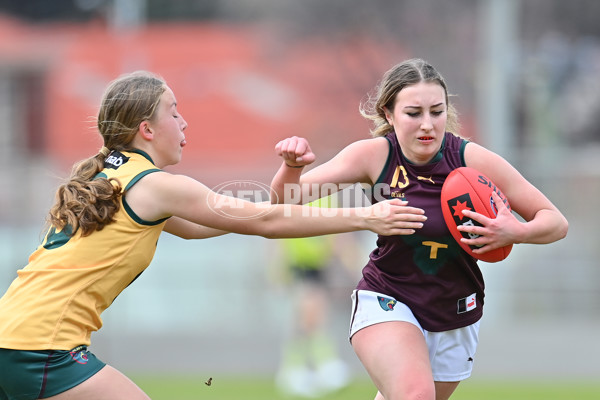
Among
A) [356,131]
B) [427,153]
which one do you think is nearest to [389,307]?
[427,153]

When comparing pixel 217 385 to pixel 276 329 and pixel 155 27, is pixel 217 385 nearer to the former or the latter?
pixel 276 329

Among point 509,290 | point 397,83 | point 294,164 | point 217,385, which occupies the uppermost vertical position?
point 397,83

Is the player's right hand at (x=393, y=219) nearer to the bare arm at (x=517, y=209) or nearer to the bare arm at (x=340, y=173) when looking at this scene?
the bare arm at (x=517, y=209)

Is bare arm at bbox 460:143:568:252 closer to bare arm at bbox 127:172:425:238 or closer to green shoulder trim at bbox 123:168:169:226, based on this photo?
bare arm at bbox 127:172:425:238

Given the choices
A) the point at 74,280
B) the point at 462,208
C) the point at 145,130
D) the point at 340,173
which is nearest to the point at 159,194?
the point at 145,130

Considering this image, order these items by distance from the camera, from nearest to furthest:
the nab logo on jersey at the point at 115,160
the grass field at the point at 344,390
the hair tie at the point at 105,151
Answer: the nab logo on jersey at the point at 115,160 → the hair tie at the point at 105,151 → the grass field at the point at 344,390

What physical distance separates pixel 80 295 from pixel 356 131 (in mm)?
16409

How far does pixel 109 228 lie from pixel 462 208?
1.54 metres

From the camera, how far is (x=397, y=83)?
436 centimetres

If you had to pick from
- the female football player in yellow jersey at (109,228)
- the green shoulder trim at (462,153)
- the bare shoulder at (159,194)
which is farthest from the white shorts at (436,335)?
the bare shoulder at (159,194)

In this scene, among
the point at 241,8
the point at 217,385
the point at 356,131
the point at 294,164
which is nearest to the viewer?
the point at 294,164

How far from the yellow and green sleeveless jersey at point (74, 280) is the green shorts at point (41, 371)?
0.03 m

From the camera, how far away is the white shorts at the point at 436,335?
170 inches

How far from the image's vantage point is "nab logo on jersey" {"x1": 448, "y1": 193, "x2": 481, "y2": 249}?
4121 mm
